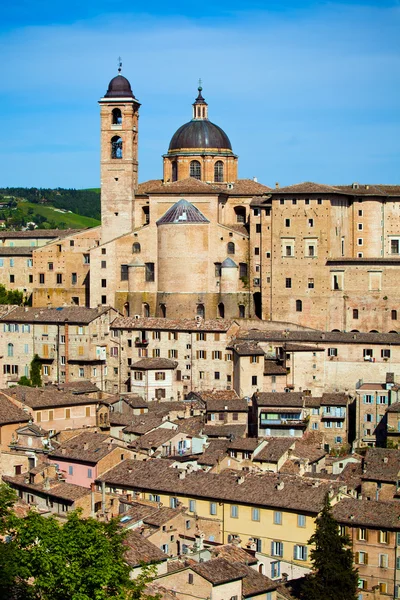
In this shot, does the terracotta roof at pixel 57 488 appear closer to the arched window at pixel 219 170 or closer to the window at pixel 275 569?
the window at pixel 275 569

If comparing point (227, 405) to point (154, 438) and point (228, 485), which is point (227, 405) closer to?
point (154, 438)

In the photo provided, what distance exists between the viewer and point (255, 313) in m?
72.2

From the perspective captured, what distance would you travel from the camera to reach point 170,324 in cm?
6794

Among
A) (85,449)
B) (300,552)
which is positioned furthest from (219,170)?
(300,552)

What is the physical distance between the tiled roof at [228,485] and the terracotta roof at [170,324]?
17.5 m

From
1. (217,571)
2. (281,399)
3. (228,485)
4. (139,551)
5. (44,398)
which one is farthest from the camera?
(281,399)

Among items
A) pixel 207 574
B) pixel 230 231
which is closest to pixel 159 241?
pixel 230 231

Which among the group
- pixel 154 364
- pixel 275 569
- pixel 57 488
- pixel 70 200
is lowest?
pixel 275 569

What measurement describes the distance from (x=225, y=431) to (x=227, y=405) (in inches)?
123

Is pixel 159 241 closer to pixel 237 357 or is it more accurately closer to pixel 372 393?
pixel 237 357

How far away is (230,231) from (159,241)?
3941 millimetres

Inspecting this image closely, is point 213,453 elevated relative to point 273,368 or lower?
lower

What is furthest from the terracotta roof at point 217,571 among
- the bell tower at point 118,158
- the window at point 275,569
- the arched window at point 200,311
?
the bell tower at point 118,158

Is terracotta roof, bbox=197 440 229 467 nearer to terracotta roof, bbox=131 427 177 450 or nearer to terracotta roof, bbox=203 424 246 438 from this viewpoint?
terracotta roof, bbox=203 424 246 438
